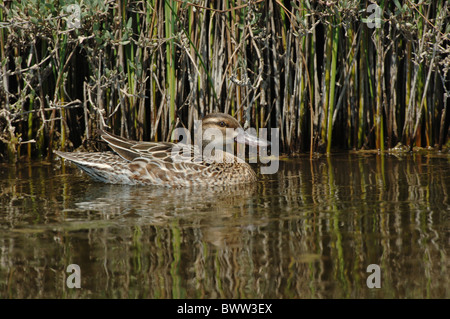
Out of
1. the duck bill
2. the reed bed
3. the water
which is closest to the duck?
the duck bill

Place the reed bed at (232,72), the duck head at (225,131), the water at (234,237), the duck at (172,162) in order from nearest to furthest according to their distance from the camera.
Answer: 1. the water at (234,237)
2. the duck at (172,162)
3. the duck head at (225,131)
4. the reed bed at (232,72)

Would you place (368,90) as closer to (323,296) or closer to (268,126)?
(268,126)

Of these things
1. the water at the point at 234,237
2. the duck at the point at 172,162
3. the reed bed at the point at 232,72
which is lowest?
the water at the point at 234,237

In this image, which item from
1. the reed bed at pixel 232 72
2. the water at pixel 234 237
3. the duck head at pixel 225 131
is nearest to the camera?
the water at pixel 234 237

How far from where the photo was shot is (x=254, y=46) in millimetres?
7785

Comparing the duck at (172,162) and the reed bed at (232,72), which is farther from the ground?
the reed bed at (232,72)

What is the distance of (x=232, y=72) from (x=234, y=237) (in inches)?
131

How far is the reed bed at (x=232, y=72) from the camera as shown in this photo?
24.7 ft

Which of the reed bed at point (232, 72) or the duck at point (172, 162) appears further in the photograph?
the reed bed at point (232, 72)

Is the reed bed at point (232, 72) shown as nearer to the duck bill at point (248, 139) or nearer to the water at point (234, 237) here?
the duck bill at point (248, 139)

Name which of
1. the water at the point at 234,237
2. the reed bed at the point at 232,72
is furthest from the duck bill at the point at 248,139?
the reed bed at the point at 232,72

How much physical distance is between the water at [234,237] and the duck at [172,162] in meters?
0.18

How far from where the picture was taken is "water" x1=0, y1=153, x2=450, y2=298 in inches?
155

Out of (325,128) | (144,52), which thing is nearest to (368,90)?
(325,128)
